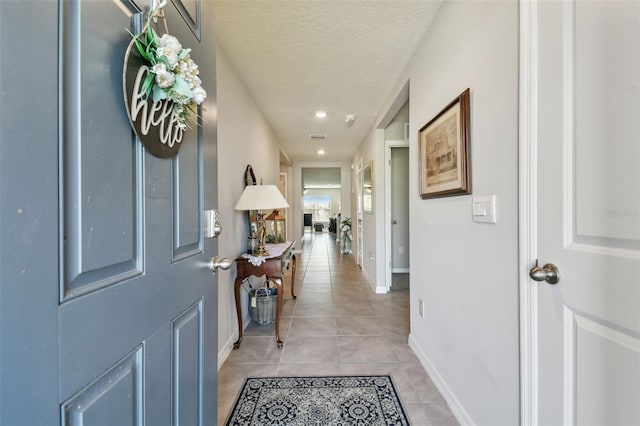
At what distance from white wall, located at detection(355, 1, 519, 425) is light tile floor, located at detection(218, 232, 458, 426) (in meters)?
0.15

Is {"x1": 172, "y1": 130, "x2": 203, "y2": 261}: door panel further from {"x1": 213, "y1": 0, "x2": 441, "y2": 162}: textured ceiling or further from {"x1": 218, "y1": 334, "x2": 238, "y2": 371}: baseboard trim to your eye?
{"x1": 218, "y1": 334, "x2": 238, "y2": 371}: baseboard trim

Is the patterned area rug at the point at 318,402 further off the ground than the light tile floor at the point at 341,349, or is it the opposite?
the light tile floor at the point at 341,349

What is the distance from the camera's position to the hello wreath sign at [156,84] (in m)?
0.62

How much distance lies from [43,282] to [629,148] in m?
1.27

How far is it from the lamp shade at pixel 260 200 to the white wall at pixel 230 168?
0.36 ft

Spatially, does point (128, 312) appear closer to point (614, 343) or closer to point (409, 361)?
point (614, 343)

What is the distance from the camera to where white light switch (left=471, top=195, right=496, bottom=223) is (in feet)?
3.89

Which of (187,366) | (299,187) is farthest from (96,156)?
(299,187)

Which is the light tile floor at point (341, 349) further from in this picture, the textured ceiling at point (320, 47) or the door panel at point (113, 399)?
the textured ceiling at point (320, 47)

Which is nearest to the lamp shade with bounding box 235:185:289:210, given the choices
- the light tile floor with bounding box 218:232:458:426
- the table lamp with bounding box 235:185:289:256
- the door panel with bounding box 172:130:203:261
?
the table lamp with bounding box 235:185:289:256

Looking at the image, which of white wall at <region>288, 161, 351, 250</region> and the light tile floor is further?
white wall at <region>288, 161, 351, 250</region>

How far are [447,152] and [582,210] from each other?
83 cm

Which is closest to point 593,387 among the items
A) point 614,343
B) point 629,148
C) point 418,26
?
point 614,343

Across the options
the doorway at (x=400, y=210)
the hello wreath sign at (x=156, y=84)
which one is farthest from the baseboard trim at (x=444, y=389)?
the doorway at (x=400, y=210)
